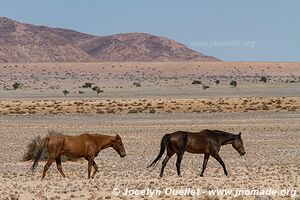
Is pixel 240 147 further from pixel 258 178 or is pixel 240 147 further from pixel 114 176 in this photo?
pixel 114 176

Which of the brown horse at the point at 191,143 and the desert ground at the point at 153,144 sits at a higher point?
the brown horse at the point at 191,143

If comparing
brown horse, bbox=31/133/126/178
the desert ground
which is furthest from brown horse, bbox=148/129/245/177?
brown horse, bbox=31/133/126/178

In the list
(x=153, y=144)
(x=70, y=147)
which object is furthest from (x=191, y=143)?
(x=153, y=144)

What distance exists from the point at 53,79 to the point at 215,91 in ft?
154

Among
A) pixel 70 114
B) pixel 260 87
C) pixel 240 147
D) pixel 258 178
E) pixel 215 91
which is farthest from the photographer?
pixel 260 87

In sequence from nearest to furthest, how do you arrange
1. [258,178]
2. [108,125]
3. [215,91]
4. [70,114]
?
[258,178]
[108,125]
[70,114]
[215,91]

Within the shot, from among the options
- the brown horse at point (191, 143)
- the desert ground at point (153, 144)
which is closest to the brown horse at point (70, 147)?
the desert ground at point (153, 144)

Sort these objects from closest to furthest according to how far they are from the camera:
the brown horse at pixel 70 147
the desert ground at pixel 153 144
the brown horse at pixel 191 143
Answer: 1. the desert ground at pixel 153 144
2. the brown horse at pixel 70 147
3. the brown horse at pixel 191 143

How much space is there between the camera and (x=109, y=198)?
553 inches

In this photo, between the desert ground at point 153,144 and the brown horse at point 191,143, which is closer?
the desert ground at point 153,144

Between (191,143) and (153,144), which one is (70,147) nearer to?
(191,143)

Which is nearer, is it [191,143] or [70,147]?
[70,147]

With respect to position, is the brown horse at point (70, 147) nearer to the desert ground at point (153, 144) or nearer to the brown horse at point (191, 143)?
the desert ground at point (153, 144)

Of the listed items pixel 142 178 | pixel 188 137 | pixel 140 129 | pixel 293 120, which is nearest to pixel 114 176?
pixel 142 178
